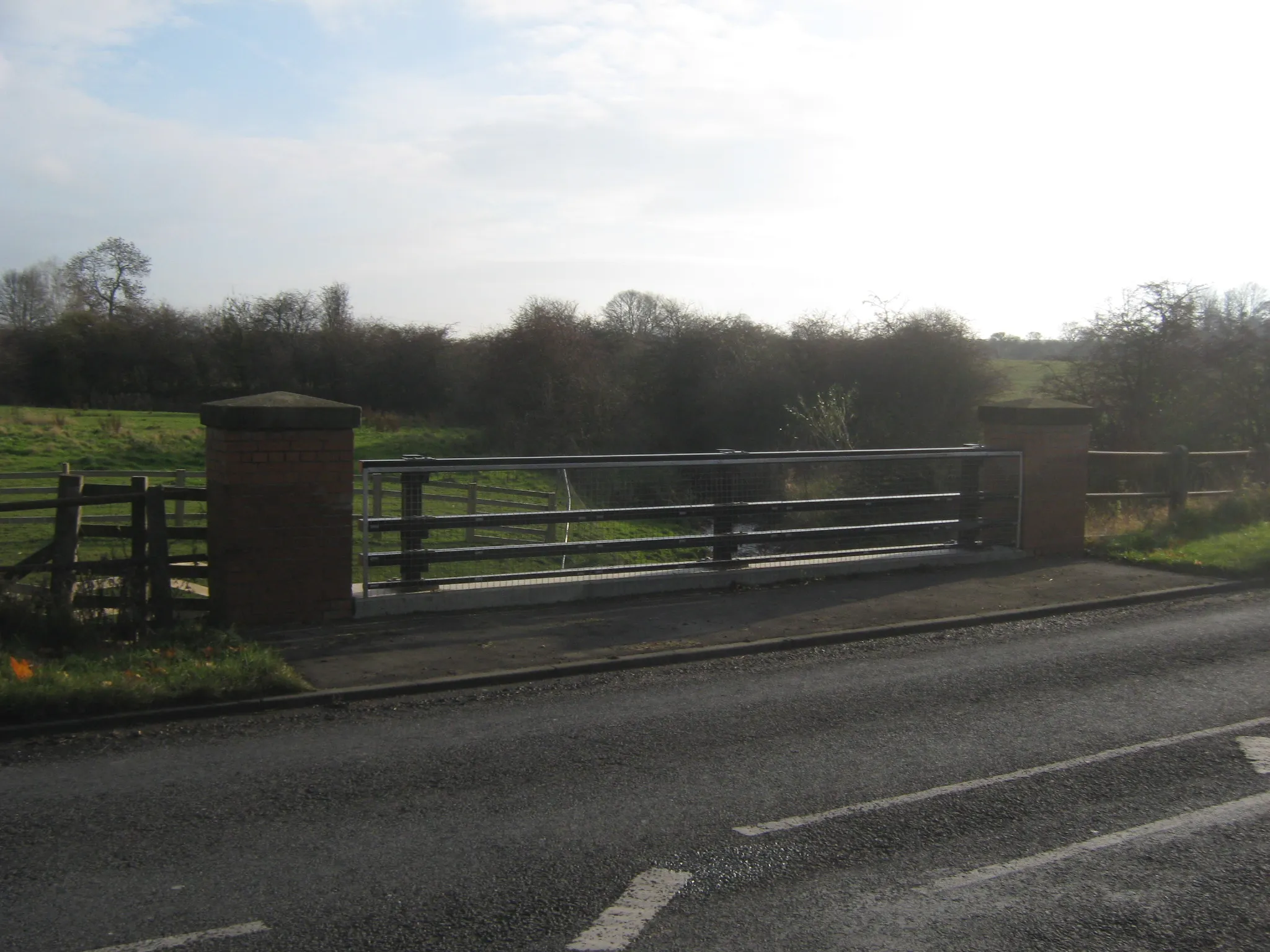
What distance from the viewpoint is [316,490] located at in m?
8.37

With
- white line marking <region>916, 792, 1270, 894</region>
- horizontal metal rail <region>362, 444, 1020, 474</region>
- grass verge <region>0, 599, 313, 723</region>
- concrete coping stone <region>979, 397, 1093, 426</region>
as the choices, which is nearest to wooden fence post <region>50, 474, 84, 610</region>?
grass verge <region>0, 599, 313, 723</region>

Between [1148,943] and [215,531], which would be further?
[215,531]

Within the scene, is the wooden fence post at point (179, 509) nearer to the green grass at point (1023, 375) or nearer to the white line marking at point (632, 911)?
the white line marking at point (632, 911)

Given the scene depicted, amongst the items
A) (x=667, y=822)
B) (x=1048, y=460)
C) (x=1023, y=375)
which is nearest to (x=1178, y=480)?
(x=1048, y=460)

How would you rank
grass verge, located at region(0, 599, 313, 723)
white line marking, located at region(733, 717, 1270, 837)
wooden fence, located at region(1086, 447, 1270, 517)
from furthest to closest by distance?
wooden fence, located at region(1086, 447, 1270, 517), grass verge, located at region(0, 599, 313, 723), white line marking, located at region(733, 717, 1270, 837)

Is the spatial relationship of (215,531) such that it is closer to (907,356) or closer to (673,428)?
(907,356)

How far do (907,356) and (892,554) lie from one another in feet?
63.7

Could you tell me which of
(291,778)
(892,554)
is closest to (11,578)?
(291,778)

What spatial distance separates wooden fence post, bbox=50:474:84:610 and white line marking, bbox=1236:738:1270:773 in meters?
7.30

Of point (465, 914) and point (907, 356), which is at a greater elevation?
point (907, 356)

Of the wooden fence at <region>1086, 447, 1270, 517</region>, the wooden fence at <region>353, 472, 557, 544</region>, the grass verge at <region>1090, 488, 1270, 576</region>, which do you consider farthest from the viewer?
the wooden fence at <region>1086, 447, 1270, 517</region>

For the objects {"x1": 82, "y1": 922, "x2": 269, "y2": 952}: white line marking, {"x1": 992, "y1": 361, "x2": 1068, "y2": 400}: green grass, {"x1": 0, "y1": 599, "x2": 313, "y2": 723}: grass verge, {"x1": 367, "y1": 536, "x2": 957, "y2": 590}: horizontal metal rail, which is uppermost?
{"x1": 992, "y1": 361, "x2": 1068, "y2": 400}: green grass

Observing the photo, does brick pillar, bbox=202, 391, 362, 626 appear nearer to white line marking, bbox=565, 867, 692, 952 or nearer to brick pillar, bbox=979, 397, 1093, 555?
white line marking, bbox=565, 867, 692, 952

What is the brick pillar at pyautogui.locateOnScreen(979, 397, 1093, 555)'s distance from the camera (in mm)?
12094
